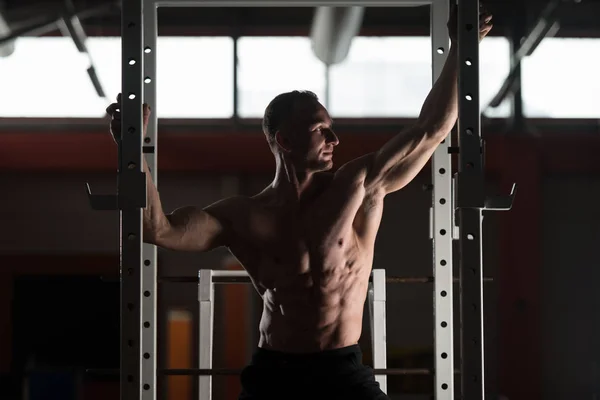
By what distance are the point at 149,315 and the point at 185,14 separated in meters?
4.75

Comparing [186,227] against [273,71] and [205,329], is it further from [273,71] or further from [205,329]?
[273,71]

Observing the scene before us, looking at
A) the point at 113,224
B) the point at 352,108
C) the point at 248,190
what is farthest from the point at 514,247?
the point at 113,224

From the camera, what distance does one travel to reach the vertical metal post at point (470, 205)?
1856 mm

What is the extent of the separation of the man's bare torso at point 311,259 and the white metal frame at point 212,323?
17.2 inches

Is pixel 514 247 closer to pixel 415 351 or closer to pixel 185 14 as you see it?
pixel 415 351

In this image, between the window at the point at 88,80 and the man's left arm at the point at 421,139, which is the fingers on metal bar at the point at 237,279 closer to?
the man's left arm at the point at 421,139

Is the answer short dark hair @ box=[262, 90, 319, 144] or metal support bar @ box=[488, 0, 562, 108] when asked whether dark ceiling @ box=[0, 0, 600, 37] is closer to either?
metal support bar @ box=[488, 0, 562, 108]

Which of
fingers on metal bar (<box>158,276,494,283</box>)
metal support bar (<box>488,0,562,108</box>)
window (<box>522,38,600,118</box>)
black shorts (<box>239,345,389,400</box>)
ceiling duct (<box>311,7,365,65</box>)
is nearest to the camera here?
black shorts (<box>239,345,389,400</box>)

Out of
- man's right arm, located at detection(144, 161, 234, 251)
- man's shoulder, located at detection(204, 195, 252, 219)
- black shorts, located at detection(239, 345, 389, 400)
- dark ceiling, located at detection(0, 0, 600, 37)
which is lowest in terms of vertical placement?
black shorts, located at detection(239, 345, 389, 400)

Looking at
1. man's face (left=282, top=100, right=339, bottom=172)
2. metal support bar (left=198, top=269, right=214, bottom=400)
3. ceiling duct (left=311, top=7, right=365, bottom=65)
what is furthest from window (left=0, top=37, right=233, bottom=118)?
man's face (left=282, top=100, right=339, bottom=172)

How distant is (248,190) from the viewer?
276 inches

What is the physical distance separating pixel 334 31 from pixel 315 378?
149 inches

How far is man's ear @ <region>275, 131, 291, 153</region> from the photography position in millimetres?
2541

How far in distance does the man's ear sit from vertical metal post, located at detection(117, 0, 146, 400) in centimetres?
72
